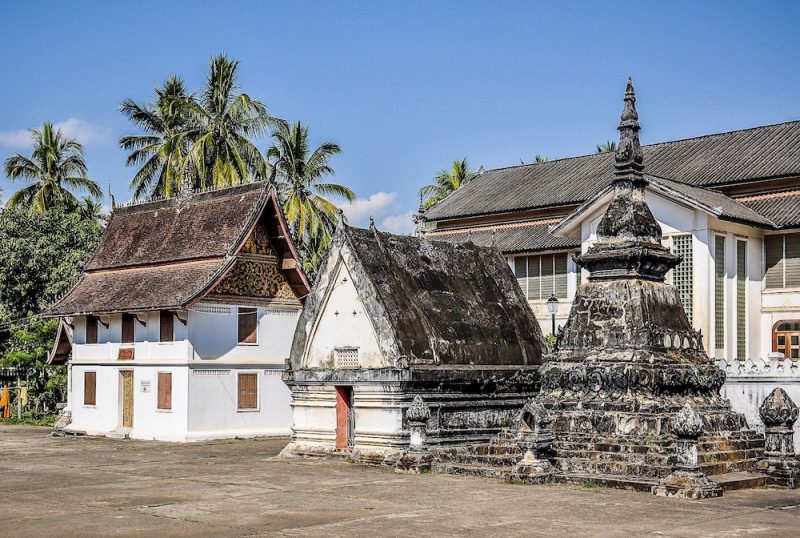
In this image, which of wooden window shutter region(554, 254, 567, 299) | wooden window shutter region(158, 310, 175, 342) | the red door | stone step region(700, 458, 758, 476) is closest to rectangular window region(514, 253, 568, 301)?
wooden window shutter region(554, 254, 567, 299)

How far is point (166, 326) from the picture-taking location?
97.3ft

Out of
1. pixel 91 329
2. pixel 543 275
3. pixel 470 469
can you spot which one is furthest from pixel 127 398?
pixel 470 469

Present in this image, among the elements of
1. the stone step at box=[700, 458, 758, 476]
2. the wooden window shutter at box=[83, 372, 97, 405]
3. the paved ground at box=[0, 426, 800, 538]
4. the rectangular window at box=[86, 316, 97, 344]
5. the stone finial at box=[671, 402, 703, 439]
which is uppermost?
the rectangular window at box=[86, 316, 97, 344]

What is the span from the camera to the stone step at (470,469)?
1736 cm

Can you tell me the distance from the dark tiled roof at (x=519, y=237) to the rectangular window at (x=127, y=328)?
10.6 meters

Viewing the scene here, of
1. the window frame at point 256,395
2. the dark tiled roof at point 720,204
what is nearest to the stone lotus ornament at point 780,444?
the dark tiled roof at point 720,204

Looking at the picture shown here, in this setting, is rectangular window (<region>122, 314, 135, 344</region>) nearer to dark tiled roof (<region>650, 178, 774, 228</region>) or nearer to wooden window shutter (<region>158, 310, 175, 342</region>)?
wooden window shutter (<region>158, 310, 175, 342</region>)

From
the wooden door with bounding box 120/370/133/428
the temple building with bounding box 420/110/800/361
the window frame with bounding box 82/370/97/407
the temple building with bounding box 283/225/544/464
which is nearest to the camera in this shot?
the temple building with bounding box 283/225/544/464

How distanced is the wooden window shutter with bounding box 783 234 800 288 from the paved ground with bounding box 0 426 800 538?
15.5 m

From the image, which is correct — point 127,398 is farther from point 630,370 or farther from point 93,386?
point 630,370

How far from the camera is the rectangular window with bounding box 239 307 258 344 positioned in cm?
3019

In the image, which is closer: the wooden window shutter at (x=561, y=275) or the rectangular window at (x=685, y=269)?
the rectangular window at (x=685, y=269)

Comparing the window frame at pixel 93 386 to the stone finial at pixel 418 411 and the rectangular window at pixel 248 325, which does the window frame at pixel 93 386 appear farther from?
the stone finial at pixel 418 411

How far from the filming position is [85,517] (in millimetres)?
13719
